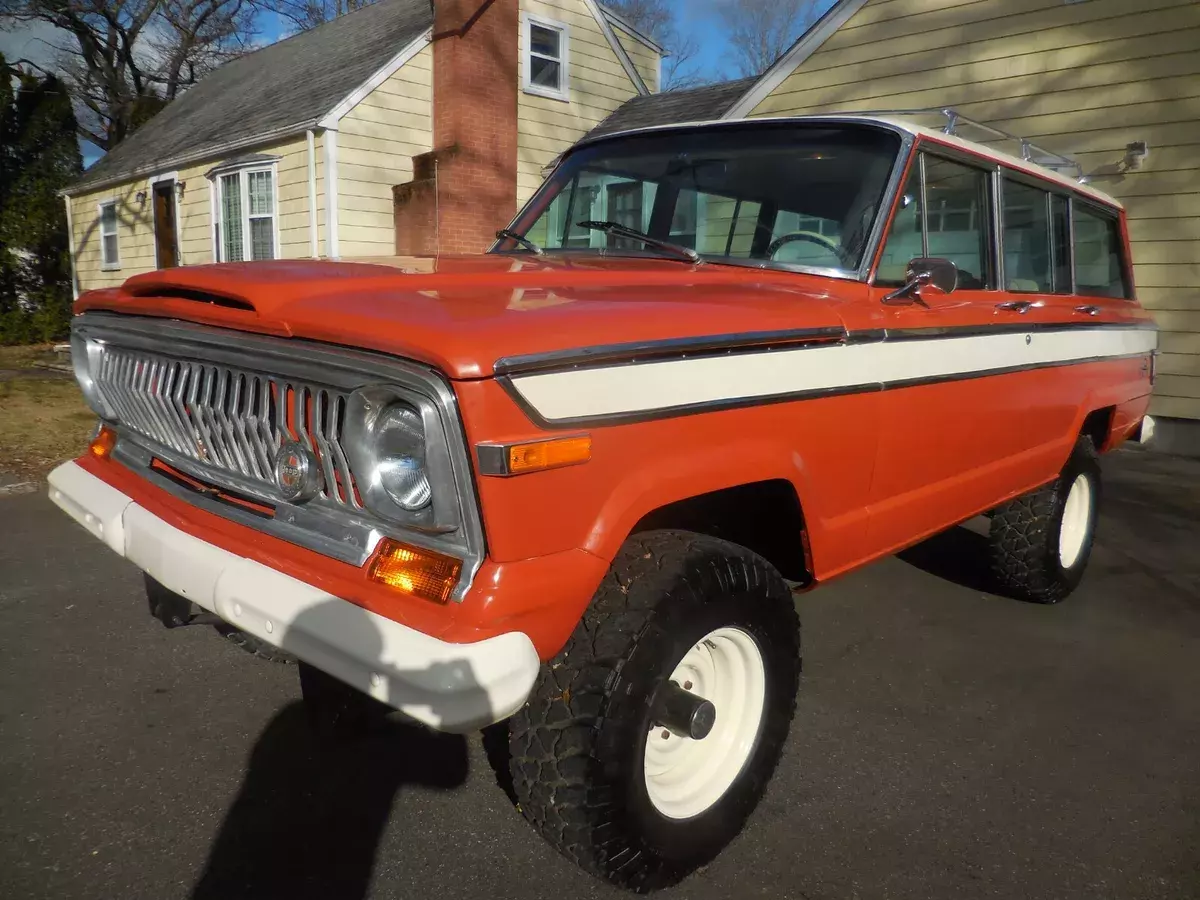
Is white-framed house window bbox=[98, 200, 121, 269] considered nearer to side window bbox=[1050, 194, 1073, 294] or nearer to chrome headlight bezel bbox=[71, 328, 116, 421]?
chrome headlight bezel bbox=[71, 328, 116, 421]

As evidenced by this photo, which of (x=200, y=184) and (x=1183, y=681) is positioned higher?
(x=200, y=184)

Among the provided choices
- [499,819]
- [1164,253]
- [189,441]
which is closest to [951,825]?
[499,819]

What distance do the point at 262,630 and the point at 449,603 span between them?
16.8 inches

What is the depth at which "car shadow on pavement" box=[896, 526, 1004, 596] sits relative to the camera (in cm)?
461

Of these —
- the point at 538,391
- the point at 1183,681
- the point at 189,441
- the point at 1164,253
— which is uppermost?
the point at 1164,253

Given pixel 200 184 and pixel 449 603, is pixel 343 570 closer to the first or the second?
pixel 449 603

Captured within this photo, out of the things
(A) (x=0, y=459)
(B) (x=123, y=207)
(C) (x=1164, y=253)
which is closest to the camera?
(A) (x=0, y=459)

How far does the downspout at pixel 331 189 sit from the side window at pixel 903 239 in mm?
10327

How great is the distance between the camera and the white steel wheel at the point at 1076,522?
4.38 meters

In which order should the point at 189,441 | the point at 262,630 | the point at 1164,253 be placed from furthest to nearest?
the point at 1164,253, the point at 189,441, the point at 262,630

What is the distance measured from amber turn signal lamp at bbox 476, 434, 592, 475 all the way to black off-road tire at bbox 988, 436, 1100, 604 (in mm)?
2774

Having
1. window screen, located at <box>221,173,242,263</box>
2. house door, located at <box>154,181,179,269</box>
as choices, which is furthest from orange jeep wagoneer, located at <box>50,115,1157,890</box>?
house door, located at <box>154,181,179,269</box>

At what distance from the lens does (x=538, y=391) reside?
1.76 metres

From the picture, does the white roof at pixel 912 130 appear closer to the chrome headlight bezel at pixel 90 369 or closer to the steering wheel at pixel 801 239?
the steering wheel at pixel 801 239
